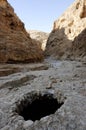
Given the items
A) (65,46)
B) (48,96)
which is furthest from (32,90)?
(65,46)

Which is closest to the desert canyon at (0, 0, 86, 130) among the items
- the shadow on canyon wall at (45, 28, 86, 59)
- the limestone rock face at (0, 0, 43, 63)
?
the limestone rock face at (0, 0, 43, 63)

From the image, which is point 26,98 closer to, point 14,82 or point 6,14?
point 14,82

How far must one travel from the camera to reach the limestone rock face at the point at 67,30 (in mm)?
30562

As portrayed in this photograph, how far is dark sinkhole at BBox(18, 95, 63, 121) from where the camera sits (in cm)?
887

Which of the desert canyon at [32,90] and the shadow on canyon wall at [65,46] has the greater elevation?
the shadow on canyon wall at [65,46]

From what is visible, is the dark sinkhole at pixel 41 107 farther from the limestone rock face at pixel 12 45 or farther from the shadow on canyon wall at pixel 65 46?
the shadow on canyon wall at pixel 65 46

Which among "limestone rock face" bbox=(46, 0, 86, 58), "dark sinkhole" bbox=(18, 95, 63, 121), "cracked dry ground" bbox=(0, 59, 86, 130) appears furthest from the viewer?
"limestone rock face" bbox=(46, 0, 86, 58)

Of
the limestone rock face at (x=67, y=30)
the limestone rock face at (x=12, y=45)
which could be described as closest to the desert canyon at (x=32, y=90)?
the limestone rock face at (x=12, y=45)

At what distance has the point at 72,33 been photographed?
32.5 metres

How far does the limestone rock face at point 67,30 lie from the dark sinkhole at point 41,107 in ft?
64.4

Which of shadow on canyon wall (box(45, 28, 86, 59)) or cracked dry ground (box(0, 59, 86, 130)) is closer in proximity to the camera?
cracked dry ground (box(0, 59, 86, 130))

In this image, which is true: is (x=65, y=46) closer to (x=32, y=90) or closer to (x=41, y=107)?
(x=32, y=90)

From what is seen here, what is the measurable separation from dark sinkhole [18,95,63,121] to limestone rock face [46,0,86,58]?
773 inches

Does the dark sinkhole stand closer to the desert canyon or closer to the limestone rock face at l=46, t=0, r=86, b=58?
the desert canyon
